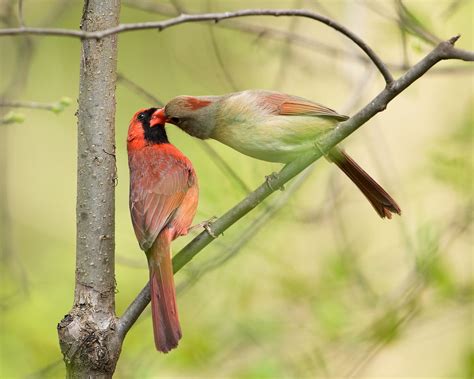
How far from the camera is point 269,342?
4.66 metres

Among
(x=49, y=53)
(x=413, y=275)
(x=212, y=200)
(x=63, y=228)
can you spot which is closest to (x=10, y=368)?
(x=212, y=200)

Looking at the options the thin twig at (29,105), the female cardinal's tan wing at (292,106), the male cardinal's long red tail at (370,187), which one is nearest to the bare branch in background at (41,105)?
the thin twig at (29,105)

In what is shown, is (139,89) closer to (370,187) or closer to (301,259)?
(370,187)

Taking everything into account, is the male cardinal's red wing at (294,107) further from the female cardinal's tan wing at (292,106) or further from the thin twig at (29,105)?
the thin twig at (29,105)

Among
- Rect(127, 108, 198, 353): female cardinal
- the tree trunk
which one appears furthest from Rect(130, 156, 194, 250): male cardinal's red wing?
the tree trunk

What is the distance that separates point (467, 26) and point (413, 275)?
2.09 m

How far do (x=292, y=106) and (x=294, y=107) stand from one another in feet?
0.04

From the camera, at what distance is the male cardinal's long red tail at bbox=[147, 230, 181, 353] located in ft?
11.1

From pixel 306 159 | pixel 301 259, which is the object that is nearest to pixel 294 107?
pixel 306 159

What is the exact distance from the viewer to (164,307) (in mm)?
3453

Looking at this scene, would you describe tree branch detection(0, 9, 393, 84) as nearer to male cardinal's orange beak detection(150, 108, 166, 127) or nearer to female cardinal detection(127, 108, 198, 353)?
female cardinal detection(127, 108, 198, 353)

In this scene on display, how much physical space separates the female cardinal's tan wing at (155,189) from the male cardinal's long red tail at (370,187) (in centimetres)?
81

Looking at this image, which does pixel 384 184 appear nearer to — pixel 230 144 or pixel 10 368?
pixel 230 144

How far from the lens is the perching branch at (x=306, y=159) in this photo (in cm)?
269
